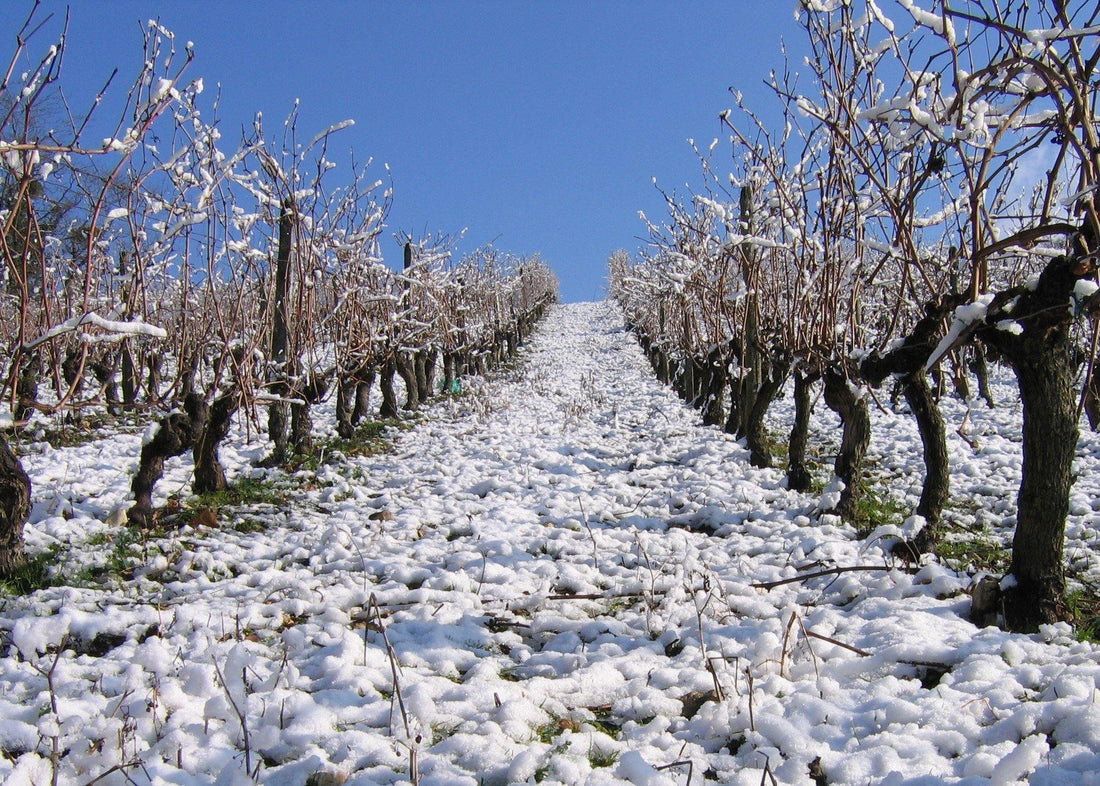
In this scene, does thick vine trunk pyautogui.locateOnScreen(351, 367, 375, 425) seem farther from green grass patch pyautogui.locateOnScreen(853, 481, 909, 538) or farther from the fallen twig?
the fallen twig

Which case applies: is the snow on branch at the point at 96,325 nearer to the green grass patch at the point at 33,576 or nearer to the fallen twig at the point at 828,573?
the green grass patch at the point at 33,576

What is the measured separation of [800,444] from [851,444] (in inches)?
35.6

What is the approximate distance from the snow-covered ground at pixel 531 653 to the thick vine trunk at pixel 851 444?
0.36 metres

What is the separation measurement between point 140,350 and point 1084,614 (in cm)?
1436

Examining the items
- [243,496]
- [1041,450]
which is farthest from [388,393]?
[1041,450]

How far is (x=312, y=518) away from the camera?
223 inches

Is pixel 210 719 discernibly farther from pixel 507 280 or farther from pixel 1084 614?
pixel 507 280

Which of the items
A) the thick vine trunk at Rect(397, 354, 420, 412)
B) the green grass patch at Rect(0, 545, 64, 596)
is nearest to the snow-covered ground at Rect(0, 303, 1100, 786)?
the green grass patch at Rect(0, 545, 64, 596)

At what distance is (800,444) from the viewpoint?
6387mm

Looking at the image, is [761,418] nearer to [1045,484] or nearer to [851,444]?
[851,444]

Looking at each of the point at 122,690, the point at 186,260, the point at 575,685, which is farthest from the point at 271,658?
the point at 186,260

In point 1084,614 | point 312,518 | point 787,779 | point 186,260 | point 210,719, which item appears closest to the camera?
point 787,779

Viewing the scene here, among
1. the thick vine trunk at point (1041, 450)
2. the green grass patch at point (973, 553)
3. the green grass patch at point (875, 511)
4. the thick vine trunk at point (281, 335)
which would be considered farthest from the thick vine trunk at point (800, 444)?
the thick vine trunk at point (281, 335)

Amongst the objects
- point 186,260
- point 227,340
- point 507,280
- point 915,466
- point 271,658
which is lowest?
point 271,658
